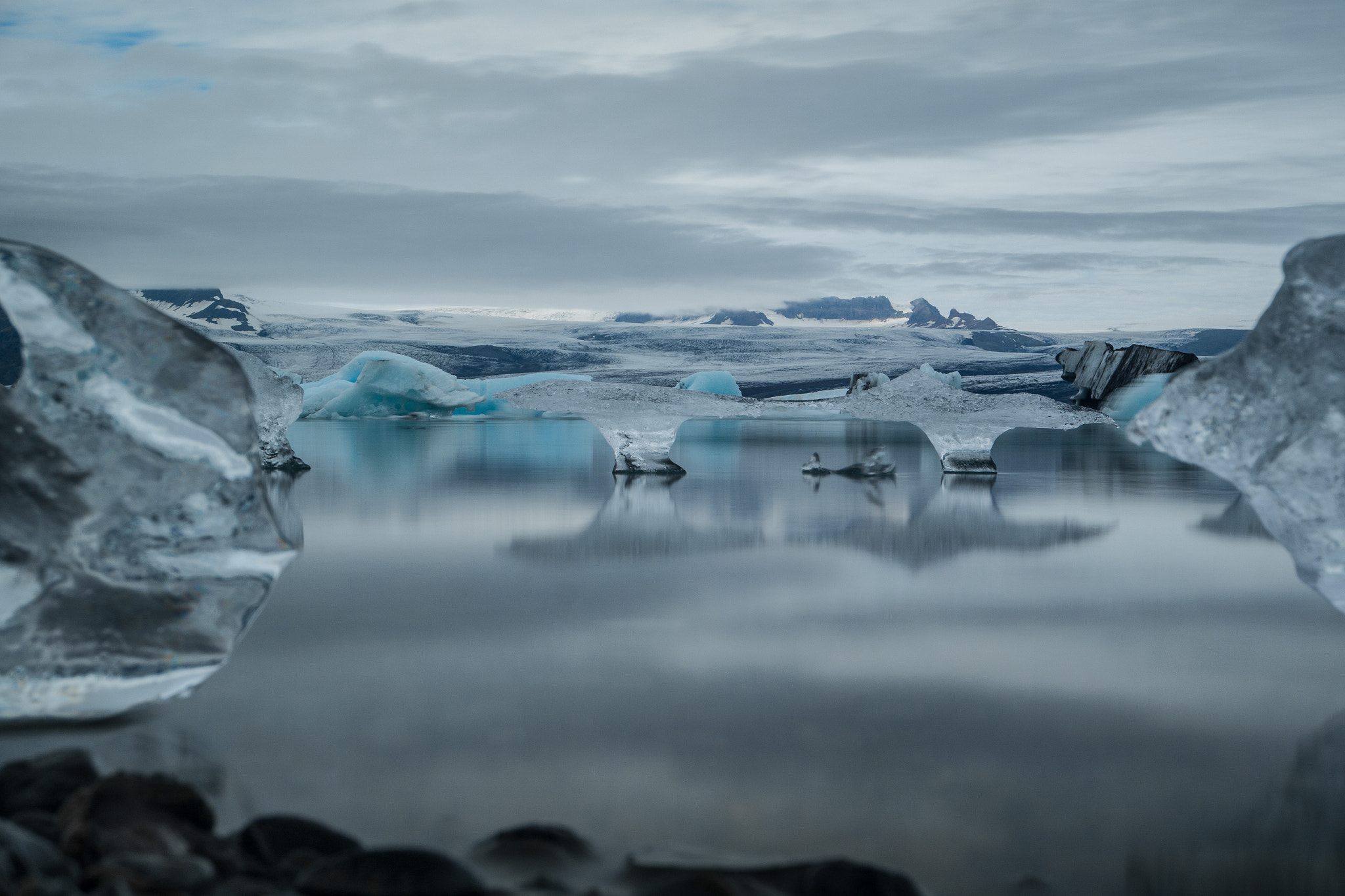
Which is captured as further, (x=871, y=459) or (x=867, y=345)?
(x=867, y=345)

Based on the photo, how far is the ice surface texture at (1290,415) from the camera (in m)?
3.55

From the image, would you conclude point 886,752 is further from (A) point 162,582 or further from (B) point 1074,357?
(B) point 1074,357

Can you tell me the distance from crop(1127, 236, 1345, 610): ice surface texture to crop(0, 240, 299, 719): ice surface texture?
3105 millimetres

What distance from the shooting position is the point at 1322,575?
3.69 metres

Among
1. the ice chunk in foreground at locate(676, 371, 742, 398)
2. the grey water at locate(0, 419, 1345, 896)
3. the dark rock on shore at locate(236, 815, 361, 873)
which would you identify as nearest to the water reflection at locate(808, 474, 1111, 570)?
the grey water at locate(0, 419, 1345, 896)

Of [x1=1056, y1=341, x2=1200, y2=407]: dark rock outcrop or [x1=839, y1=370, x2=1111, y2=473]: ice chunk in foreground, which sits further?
[x1=1056, y1=341, x2=1200, y2=407]: dark rock outcrop

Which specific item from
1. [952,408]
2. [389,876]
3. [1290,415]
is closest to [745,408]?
[952,408]

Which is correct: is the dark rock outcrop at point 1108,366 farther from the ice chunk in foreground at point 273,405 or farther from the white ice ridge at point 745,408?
the ice chunk in foreground at point 273,405

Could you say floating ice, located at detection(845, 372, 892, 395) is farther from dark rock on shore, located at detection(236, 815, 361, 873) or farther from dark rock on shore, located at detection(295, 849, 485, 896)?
dark rock on shore, located at detection(295, 849, 485, 896)

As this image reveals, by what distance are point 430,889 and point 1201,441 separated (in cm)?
298

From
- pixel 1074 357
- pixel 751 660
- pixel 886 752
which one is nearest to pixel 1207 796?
pixel 886 752

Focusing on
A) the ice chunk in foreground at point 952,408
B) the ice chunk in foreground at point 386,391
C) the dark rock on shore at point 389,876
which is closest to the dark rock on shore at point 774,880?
the dark rock on shore at point 389,876

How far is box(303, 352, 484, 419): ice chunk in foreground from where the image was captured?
2581 cm

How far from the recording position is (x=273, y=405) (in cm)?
1197
